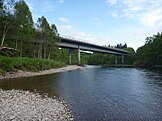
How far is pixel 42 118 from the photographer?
12055 millimetres

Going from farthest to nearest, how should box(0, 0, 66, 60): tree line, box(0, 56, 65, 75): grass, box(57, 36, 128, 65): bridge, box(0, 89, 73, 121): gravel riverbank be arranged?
box(57, 36, 128, 65): bridge
box(0, 0, 66, 60): tree line
box(0, 56, 65, 75): grass
box(0, 89, 73, 121): gravel riverbank

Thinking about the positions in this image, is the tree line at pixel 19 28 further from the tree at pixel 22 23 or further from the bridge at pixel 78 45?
the bridge at pixel 78 45

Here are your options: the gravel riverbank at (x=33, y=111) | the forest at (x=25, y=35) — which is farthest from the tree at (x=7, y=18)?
the gravel riverbank at (x=33, y=111)

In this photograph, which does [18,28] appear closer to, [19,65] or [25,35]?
[25,35]

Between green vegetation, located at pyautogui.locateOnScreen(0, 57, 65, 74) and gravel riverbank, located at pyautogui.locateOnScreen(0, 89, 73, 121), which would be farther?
green vegetation, located at pyautogui.locateOnScreen(0, 57, 65, 74)

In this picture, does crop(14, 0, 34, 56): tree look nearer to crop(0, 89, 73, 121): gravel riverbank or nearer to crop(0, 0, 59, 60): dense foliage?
crop(0, 0, 59, 60): dense foliage

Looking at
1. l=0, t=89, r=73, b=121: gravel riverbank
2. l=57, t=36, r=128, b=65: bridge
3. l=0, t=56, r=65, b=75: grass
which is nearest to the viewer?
l=0, t=89, r=73, b=121: gravel riverbank

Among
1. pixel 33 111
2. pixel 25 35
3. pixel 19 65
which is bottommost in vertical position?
pixel 33 111

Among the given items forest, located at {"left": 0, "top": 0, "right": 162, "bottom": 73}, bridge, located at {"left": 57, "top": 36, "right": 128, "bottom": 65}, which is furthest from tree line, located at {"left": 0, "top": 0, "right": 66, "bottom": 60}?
bridge, located at {"left": 57, "top": 36, "right": 128, "bottom": 65}

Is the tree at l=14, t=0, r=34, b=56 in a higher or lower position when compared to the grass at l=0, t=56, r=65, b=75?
higher

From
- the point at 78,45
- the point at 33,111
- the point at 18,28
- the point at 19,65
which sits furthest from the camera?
the point at 78,45

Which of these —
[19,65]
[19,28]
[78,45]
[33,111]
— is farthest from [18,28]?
[78,45]

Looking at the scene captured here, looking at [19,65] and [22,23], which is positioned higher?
[22,23]

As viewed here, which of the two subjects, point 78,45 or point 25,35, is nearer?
point 25,35
